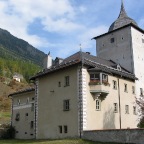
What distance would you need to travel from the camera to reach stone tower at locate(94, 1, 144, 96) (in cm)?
4481

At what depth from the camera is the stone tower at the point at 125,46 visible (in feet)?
147

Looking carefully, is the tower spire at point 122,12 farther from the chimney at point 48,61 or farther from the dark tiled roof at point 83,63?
the chimney at point 48,61

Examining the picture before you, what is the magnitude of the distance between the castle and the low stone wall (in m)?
1.69

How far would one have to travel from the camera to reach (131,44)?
45.2m

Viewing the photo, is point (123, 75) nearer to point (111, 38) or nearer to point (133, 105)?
point (133, 105)

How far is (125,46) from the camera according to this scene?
151 ft

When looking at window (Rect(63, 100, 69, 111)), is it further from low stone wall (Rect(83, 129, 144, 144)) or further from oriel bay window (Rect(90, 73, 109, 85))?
low stone wall (Rect(83, 129, 144, 144))

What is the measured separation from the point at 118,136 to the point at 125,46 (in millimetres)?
20016

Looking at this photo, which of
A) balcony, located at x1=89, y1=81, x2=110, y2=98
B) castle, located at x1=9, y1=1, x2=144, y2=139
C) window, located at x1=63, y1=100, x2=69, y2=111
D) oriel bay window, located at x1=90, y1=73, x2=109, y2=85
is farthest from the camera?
window, located at x1=63, y1=100, x2=69, y2=111

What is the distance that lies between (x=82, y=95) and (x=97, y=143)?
594 cm

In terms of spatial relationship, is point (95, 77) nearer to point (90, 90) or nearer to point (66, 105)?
point (90, 90)

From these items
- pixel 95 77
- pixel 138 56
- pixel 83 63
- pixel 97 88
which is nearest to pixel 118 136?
pixel 97 88

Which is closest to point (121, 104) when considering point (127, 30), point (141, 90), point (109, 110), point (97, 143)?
point (109, 110)

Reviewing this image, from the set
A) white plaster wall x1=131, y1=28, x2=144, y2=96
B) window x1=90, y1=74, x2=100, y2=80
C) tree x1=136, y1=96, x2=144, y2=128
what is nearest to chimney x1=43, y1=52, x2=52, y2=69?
window x1=90, y1=74, x2=100, y2=80
